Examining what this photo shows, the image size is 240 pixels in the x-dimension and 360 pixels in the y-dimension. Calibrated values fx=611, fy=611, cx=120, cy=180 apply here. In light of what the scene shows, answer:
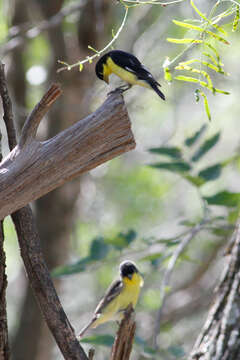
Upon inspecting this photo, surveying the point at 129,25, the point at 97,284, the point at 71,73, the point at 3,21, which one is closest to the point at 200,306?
the point at 97,284

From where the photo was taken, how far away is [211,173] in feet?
10.7

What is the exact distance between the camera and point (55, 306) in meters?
1.86

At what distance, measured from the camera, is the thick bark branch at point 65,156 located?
1743 mm

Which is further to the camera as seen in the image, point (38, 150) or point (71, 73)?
point (71, 73)

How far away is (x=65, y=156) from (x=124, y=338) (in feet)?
1.82

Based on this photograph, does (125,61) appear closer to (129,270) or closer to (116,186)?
(129,270)

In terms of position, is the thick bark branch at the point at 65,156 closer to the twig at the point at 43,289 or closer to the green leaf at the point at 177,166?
the twig at the point at 43,289

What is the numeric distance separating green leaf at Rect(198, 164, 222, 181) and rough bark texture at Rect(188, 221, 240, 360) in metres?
0.64

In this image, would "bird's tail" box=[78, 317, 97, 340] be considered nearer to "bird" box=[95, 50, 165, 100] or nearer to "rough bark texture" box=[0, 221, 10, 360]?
"rough bark texture" box=[0, 221, 10, 360]

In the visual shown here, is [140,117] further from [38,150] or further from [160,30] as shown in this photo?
[38,150]

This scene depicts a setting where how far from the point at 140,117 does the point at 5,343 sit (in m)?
7.64

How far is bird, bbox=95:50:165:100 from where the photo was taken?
95.3 inches

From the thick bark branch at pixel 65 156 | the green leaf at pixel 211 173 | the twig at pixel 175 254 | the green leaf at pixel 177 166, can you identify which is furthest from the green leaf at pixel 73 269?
the thick bark branch at pixel 65 156

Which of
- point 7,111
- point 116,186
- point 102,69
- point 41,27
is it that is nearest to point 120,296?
point 102,69
